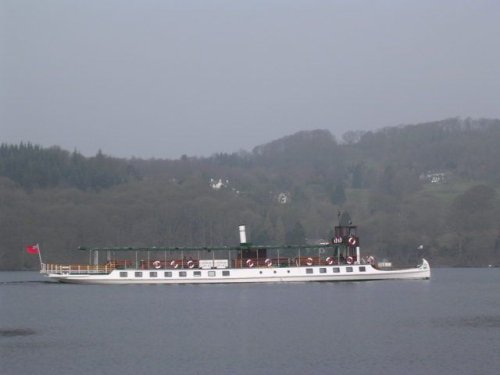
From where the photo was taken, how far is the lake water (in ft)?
178

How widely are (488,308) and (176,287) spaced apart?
1501 inches

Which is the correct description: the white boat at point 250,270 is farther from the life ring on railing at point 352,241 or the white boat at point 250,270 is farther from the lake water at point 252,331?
the lake water at point 252,331

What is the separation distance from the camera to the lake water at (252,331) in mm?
54344

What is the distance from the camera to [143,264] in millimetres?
118875

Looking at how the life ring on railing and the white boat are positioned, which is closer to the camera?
the white boat

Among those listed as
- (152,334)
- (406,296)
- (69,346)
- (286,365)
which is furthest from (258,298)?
(286,365)

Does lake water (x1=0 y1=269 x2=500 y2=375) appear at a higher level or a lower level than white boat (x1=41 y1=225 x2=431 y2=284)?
lower

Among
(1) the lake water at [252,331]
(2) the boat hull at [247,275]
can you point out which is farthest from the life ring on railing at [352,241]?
(1) the lake water at [252,331]

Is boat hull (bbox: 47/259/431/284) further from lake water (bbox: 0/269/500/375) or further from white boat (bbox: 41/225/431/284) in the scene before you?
lake water (bbox: 0/269/500/375)

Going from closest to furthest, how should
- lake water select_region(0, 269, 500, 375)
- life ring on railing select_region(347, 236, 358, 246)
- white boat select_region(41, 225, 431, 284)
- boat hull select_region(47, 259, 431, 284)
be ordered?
1. lake water select_region(0, 269, 500, 375)
2. boat hull select_region(47, 259, 431, 284)
3. white boat select_region(41, 225, 431, 284)
4. life ring on railing select_region(347, 236, 358, 246)

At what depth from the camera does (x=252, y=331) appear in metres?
67.8

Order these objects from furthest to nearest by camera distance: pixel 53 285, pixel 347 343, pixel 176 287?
pixel 53 285 → pixel 176 287 → pixel 347 343

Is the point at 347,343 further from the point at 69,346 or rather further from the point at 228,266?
the point at 228,266

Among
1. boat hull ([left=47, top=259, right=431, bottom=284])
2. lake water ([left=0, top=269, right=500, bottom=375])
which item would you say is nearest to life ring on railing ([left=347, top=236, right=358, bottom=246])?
boat hull ([left=47, top=259, right=431, bottom=284])
